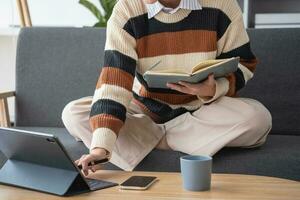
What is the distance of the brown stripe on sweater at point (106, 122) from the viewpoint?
1.33 metres

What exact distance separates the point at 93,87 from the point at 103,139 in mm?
797

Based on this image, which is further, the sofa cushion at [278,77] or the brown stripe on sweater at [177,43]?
the sofa cushion at [278,77]

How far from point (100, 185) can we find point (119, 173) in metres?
0.13

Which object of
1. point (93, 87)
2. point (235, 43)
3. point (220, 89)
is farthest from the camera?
point (93, 87)

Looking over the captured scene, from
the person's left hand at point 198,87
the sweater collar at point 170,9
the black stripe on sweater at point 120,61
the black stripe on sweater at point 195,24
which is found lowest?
the person's left hand at point 198,87

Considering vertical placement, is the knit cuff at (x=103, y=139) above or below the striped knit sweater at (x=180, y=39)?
below

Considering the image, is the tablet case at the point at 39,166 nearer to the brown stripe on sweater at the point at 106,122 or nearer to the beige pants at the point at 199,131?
the brown stripe on sweater at the point at 106,122

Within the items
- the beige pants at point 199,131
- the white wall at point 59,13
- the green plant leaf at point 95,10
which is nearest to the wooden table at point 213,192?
the beige pants at point 199,131

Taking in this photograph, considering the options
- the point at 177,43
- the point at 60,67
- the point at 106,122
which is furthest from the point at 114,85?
the point at 60,67

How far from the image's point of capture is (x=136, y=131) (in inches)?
61.2

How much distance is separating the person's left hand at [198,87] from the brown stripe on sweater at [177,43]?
165mm

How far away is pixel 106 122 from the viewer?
134 cm

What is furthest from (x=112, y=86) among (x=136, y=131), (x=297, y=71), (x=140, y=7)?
(x=297, y=71)

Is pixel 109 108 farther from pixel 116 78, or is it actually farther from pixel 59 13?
pixel 59 13
